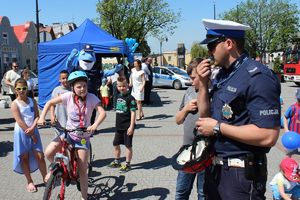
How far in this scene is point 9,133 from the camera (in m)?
10.3

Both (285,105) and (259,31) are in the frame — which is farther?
(259,31)

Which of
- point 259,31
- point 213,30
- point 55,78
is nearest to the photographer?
point 213,30

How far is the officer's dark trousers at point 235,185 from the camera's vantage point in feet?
7.97

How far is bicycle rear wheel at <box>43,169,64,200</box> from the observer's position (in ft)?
13.8

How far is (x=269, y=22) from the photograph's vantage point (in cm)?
5053

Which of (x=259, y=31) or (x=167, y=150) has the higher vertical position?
(x=259, y=31)

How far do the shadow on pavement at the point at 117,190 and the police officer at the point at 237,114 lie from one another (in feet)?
9.41

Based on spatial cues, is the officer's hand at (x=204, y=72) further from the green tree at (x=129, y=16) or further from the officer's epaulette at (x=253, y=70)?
the green tree at (x=129, y=16)

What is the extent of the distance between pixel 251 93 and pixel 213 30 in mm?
488

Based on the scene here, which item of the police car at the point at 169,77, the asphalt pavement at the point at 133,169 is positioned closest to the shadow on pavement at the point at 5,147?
the asphalt pavement at the point at 133,169

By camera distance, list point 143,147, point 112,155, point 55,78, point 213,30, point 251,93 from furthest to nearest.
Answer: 1. point 55,78
2. point 143,147
3. point 112,155
4. point 213,30
5. point 251,93

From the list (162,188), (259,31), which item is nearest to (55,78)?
(162,188)

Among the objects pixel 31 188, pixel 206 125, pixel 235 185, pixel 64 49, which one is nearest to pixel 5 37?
pixel 64 49

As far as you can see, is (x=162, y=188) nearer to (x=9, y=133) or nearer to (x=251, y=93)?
(x=251, y=93)
